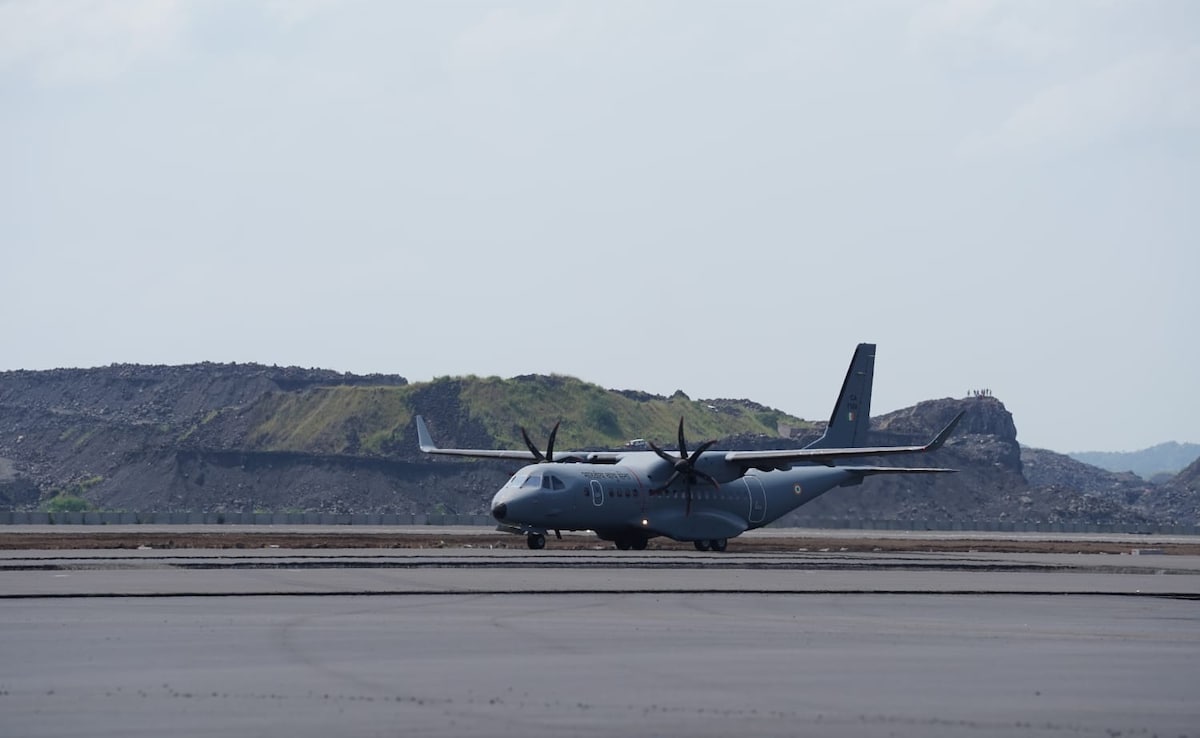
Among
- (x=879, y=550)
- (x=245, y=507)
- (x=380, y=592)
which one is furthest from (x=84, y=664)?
(x=245, y=507)

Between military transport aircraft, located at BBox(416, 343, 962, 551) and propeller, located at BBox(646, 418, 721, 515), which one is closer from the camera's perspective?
military transport aircraft, located at BBox(416, 343, 962, 551)

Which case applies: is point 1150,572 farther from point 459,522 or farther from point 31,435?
point 31,435

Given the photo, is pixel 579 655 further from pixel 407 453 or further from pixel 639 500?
pixel 407 453

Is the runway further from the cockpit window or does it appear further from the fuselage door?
the fuselage door

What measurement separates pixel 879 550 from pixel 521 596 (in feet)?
120

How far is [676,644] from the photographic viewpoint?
853 inches

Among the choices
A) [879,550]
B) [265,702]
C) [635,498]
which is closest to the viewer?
[265,702]

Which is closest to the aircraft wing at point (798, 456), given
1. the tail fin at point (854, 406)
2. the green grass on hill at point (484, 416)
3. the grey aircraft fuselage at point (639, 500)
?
the grey aircraft fuselage at point (639, 500)

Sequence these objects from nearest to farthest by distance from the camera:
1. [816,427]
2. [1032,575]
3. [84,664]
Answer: [84,664] < [1032,575] < [816,427]

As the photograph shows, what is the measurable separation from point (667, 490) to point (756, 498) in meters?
5.39

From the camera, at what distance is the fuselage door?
6206 cm

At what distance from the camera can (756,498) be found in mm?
62156

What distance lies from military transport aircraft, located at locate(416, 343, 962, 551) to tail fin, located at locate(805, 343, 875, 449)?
121 centimetres

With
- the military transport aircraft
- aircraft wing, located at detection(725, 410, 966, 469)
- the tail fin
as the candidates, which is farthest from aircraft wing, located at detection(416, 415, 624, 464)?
the tail fin
